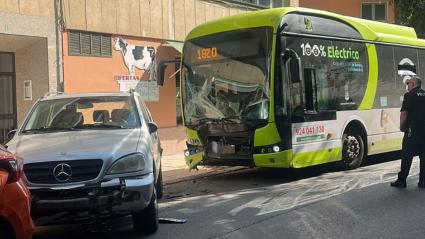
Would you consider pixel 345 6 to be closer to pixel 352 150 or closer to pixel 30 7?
pixel 352 150

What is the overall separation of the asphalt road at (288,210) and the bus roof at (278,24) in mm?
2987

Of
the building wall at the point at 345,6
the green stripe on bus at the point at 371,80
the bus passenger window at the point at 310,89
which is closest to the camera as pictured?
the bus passenger window at the point at 310,89

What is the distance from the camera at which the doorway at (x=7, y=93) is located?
44.8 feet

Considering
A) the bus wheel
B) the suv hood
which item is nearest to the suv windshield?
the suv hood

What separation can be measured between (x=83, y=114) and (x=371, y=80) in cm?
736

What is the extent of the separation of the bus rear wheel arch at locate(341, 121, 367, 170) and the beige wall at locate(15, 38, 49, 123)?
274 inches

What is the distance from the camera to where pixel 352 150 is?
39.8 ft

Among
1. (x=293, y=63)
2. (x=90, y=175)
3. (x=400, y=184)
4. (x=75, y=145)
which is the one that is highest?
(x=293, y=63)

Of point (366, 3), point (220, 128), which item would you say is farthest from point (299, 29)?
point (366, 3)

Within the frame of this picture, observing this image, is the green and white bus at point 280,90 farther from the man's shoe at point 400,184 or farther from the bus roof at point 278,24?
the man's shoe at point 400,184

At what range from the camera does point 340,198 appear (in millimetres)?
8625

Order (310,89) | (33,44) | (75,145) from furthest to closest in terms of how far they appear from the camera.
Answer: (33,44), (310,89), (75,145)

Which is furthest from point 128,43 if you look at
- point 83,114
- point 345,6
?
point 345,6

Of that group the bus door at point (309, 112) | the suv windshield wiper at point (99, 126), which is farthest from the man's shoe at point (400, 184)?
the suv windshield wiper at point (99, 126)
